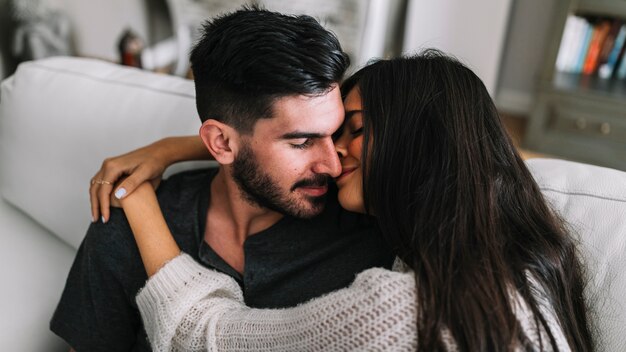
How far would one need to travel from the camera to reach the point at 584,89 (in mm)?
2430

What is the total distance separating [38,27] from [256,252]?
7.62ft

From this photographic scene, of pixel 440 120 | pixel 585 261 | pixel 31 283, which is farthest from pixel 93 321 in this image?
pixel 585 261

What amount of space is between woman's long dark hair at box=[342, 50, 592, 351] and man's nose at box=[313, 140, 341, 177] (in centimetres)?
6

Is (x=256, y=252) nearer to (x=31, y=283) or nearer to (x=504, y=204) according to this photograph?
(x=504, y=204)

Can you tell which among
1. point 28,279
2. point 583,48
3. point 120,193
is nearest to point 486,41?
point 583,48

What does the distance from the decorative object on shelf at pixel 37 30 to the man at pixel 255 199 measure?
2049mm

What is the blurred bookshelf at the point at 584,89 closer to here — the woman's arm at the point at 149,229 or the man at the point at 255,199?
the man at the point at 255,199

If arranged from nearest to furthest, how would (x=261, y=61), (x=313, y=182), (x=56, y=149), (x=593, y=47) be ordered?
(x=261, y=61) → (x=313, y=182) → (x=56, y=149) → (x=593, y=47)

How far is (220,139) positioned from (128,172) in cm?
20

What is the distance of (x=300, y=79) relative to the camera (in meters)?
0.87

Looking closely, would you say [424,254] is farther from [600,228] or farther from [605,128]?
[605,128]

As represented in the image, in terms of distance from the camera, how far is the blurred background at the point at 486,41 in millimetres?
2412

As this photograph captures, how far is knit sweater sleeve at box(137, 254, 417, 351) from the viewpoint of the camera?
0.69 metres

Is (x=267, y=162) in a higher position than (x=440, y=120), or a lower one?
lower
